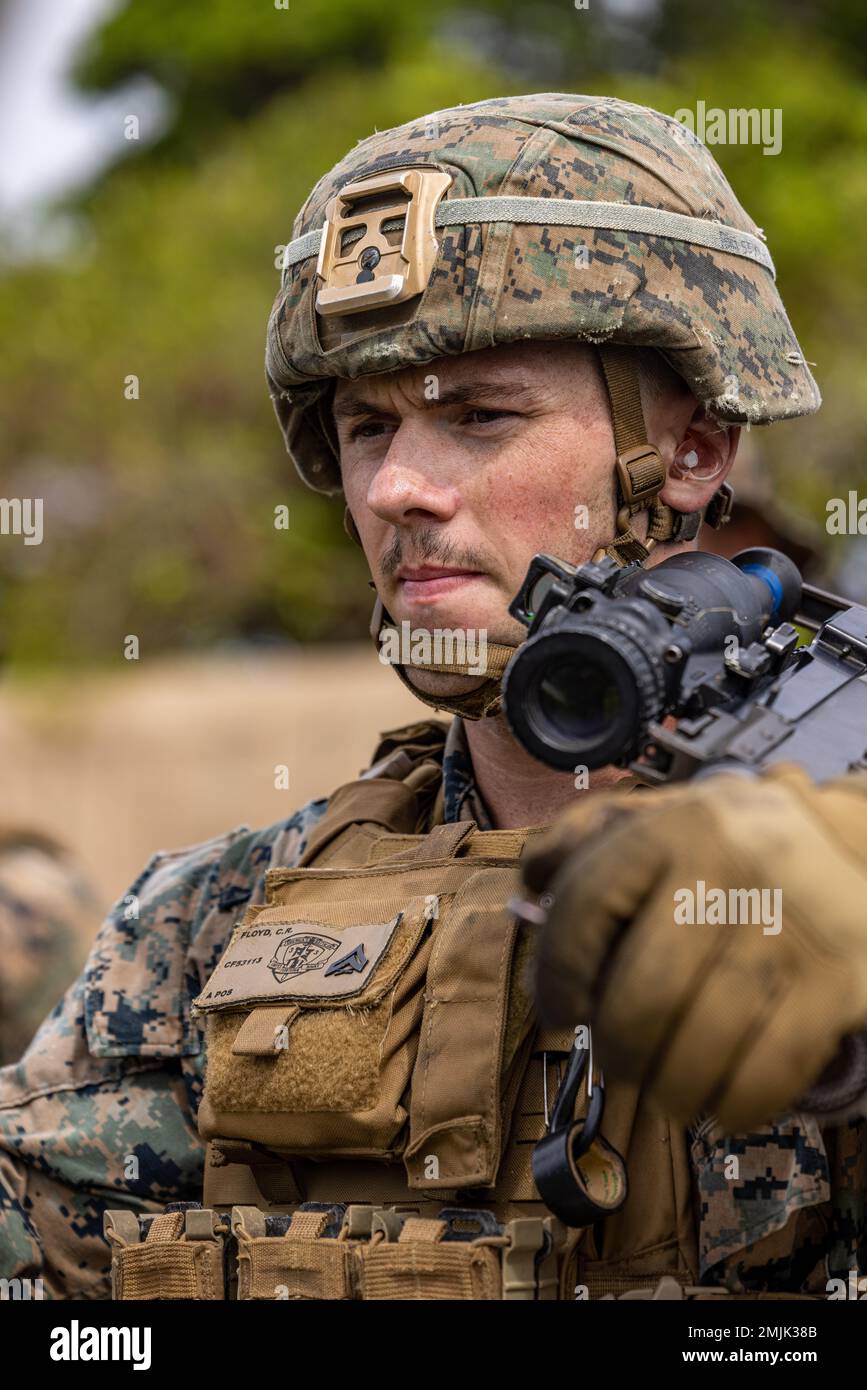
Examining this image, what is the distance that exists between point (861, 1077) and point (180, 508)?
11.9 meters

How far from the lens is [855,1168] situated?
264 cm

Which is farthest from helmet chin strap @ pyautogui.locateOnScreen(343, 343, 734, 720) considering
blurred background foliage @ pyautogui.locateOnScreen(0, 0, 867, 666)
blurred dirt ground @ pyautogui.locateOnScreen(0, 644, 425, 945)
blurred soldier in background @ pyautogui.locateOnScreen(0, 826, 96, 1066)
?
blurred background foliage @ pyautogui.locateOnScreen(0, 0, 867, 666)

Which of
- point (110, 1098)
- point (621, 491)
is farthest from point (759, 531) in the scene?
point (110, 1098)

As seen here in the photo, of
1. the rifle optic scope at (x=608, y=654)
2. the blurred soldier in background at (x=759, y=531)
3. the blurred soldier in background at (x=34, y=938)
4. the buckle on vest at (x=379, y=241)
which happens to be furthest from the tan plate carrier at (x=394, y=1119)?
the blurred soldier in background at (x=759, y=531)

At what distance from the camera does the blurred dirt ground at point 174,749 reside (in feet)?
39.4

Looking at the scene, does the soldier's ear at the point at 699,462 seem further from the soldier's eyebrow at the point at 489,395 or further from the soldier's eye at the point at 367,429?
the soldier's eye at the point at 367,429

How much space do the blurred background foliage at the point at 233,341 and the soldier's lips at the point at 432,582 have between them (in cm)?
903

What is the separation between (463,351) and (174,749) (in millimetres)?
9596

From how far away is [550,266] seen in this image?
3006mm

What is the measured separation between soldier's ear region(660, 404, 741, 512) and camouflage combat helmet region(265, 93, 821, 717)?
0.13 feet

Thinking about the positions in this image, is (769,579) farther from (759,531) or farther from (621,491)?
(759,531)

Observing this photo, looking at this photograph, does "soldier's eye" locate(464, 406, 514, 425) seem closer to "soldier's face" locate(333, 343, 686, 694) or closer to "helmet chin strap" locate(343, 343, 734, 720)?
"soldier's face" locate(333, 343, 686, 694)

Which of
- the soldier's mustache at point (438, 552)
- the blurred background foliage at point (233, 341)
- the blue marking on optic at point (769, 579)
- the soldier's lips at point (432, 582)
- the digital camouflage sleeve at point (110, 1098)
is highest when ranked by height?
the blurred background foliage at point (233, 341)

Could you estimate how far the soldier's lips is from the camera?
303 centimetres
